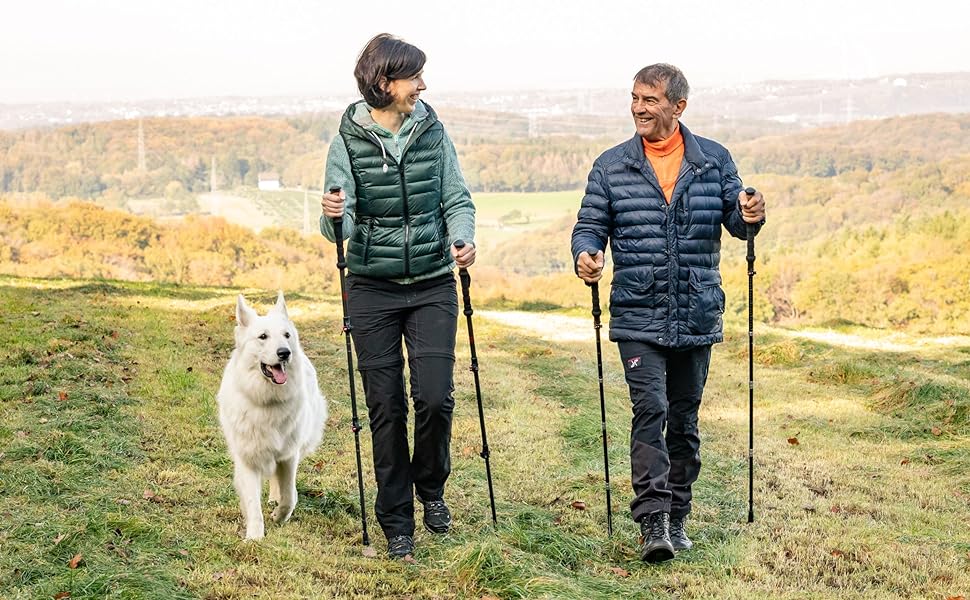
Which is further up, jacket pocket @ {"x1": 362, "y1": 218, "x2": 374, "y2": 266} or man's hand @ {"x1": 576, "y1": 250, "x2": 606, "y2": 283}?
jacket pocket @ {"x1": 362, "y1": 218, "x2": 374, "y2": 266}

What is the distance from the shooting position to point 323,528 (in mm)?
6605

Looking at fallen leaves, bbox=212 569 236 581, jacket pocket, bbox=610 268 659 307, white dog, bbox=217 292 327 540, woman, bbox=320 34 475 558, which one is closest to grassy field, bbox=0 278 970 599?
fallen leaves, bbox=212 569 236 581

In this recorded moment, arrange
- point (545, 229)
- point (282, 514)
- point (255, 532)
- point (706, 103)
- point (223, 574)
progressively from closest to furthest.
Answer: point (223, 574) < point (255, 532) < point (282, 514) < point (545, 229) < point (706, 103)

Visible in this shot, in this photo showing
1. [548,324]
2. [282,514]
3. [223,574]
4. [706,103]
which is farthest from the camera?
[706,103]


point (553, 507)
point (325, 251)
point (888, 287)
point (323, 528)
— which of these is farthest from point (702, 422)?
point (325, 251)

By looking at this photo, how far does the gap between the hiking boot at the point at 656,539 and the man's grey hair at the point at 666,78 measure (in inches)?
95.2

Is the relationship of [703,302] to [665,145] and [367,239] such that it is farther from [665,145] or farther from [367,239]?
[367,239]

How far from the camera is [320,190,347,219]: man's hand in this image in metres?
5.59

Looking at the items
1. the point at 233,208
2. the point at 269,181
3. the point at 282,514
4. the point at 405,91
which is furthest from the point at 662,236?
the point at 269,181

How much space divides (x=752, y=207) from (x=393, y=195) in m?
2.06

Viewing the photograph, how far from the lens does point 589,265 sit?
6020 mm

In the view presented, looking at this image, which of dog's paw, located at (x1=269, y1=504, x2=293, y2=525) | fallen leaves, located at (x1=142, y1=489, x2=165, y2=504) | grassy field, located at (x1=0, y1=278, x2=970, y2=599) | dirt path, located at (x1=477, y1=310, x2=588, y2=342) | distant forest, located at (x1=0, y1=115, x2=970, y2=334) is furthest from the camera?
distant forest, located at (x1=0, y1=115, x2=970, y2=334)

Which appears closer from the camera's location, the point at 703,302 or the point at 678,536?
the point at 703,302

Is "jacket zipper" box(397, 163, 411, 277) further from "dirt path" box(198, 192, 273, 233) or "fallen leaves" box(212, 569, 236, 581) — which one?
"dirt path" box(198, 192, 273, 233)
